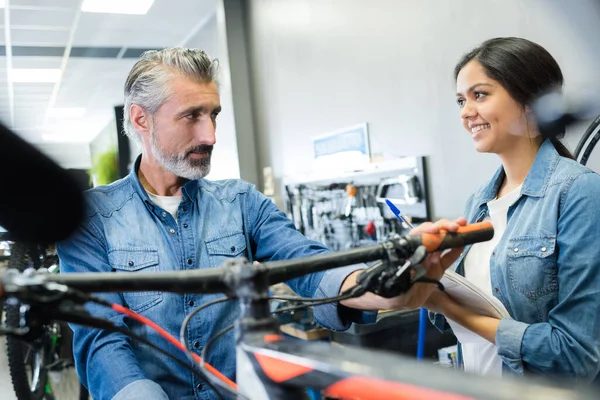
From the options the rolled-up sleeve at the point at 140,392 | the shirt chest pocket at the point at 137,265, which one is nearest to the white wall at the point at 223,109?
the shirt chest pocket at the point at 137,265

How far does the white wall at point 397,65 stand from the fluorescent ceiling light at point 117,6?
1.06 metres

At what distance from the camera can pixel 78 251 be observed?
1.17 meters

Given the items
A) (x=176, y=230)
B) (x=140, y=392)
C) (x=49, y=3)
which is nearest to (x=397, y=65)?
(x=176, y=230)

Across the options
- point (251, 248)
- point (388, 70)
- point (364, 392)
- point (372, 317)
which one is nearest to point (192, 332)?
point (251, 248)

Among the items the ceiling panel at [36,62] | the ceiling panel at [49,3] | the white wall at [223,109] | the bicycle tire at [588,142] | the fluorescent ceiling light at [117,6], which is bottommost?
the bicycle tire at [588,142]

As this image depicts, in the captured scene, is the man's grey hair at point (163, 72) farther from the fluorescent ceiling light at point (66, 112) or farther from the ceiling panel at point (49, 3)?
the fluorescent ceiling light at point (66, 112)

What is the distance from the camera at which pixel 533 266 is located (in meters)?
1.24

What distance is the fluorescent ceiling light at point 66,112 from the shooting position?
313 inches

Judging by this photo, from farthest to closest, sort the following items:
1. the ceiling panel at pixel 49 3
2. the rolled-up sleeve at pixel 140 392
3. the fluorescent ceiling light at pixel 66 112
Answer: the fluorescent ceiling light at pixel 66 112
the ceiling panel at pixel 49 3
the rolled-up sleeve at pixel 140 392

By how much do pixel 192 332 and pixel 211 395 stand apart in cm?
14

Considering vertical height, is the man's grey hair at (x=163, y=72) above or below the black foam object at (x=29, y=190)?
above

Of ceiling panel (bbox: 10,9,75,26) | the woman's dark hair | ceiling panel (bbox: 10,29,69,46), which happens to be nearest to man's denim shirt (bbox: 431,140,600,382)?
the woman's dark hair

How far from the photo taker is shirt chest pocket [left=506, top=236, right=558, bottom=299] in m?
1.23

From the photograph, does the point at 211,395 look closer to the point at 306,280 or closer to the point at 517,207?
the point at 306,280
